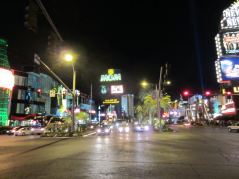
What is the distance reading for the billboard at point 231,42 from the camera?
192 ft

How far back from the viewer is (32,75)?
222ft

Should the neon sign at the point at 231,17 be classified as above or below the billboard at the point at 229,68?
above

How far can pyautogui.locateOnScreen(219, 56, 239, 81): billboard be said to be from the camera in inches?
2168

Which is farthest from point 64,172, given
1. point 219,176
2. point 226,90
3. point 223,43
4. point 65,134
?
point 226,90

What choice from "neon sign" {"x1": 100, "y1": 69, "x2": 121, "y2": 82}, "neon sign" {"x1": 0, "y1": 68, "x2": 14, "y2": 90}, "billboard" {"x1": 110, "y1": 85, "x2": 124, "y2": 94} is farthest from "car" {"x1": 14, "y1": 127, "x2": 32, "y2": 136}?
"neon sign" {"x1": 100, "y1": 69, "x2": 121, "y2": 82}

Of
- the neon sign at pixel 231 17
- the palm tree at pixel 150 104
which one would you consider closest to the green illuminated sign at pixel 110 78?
the palm tree at pixel 150 104

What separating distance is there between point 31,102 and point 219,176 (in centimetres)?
6487

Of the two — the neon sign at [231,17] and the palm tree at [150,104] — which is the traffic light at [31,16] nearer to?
the palm tree at [150,104]

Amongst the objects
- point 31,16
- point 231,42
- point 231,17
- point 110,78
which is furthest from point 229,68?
point 31,16

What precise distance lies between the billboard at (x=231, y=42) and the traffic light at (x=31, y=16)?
55844 mm

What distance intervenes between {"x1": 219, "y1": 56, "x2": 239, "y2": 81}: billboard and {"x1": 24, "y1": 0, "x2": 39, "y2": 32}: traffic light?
170 feet

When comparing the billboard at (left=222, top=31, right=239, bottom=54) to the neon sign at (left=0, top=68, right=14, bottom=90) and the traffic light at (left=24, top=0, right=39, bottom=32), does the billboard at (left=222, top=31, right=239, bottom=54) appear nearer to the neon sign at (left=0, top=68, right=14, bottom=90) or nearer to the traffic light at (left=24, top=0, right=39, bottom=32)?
the neon sign at (left=0, top=68, right=14, bottom=90)

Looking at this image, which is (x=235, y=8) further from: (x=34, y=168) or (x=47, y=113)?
(x=34, y=168)

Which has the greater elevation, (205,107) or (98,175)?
(205,107)
